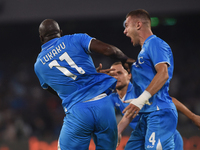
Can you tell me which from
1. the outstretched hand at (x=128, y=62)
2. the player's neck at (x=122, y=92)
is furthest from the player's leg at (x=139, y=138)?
the player's neck at (x=122, y=92)

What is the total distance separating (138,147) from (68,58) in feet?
4.40

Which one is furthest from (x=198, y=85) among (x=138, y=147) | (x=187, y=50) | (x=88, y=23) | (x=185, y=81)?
(x=138, y=147)

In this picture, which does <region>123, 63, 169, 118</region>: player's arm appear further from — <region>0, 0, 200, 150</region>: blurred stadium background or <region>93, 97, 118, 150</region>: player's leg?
<region>0, 0, 200, 150</region>: blurred stadium background

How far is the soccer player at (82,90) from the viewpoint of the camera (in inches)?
115

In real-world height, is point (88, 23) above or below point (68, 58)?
below

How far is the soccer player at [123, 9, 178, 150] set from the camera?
2662 mm

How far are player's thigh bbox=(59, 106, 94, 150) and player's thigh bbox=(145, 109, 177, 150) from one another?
645 mm

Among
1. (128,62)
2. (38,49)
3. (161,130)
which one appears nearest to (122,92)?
(128,62)

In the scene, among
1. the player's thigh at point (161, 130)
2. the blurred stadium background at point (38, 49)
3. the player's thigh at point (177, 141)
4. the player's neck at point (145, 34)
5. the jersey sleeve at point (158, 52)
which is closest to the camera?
the jersey sleeve at point (158, 52)

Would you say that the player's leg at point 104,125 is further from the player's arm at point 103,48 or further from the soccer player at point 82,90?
the player's arm at point 103,48

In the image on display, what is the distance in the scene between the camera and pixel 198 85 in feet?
36.3

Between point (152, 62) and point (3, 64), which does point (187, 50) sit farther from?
point (152, 62)

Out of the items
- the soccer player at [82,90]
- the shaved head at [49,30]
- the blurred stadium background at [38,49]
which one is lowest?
the blurred stadium background at [38,49]

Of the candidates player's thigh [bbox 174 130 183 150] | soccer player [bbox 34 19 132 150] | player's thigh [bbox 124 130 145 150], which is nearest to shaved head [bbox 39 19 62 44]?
soccer player [bbox 34 19 132 150]
